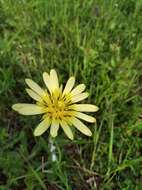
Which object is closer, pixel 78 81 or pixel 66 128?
pixel 66 128

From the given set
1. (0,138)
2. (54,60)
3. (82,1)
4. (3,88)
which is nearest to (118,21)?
(82,1)

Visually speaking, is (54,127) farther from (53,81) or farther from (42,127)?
(53,81)

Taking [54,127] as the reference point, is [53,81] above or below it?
above

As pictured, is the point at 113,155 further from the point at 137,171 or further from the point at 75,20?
the point at 75,20

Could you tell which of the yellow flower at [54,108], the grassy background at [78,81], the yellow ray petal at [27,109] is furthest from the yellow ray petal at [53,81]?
the grassy background at [78,81]

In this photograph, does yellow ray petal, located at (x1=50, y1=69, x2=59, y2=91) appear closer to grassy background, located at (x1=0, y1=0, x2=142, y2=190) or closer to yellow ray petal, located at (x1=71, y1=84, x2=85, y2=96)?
yellow ray petal, located at (x1=71, y1=84, x2=85, y2=96)

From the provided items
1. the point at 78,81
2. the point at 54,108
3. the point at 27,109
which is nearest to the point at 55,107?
the point at 54,108

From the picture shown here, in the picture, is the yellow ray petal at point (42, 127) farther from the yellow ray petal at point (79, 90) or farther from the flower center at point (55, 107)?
the yellow ray petal at point (79, 90)
